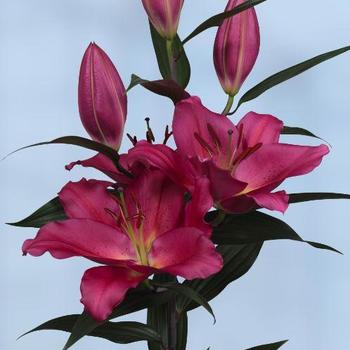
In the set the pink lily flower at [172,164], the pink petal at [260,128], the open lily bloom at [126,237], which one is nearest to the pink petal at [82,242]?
the open lily bloom at [126,237]

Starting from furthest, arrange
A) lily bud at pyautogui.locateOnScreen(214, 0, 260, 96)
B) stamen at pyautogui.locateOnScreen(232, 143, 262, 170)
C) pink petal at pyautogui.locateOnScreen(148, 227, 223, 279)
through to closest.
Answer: lily bud at pyautogui.locateOnScreen(214, 0, 260, 96)
stamen at pyautogui.locateOnScreen(232, 143, 262, 170)
pink petal at pyautogui.locateOnScreen(148, 227, 223, 279)

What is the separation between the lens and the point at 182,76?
1.30 meters

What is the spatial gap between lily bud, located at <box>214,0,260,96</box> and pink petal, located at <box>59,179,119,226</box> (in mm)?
254

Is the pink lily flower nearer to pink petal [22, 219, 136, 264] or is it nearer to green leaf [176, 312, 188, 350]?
pink petal [22, 219, 136, 264]

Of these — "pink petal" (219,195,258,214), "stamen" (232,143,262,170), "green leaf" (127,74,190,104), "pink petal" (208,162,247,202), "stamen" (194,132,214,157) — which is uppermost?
"green leaf" (127,74,190,104)

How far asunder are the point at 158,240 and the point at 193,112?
0.60ft

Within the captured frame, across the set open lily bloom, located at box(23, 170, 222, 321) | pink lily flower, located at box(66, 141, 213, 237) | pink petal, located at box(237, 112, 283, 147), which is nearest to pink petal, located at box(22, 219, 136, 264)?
open lily bloom, located at box(23, 170, 222, 321)

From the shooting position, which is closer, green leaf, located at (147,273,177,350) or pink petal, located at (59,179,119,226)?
pink petal, located at (59,179,119,226)

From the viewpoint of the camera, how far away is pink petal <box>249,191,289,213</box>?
41.9 inches

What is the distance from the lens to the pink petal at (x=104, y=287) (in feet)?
3.36

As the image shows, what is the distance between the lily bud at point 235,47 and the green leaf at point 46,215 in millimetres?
308

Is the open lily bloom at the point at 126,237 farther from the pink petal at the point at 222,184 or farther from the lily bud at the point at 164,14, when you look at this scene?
the lily bud at the point at 164,14

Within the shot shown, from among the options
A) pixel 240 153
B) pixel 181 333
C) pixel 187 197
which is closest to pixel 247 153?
pixel 240 153

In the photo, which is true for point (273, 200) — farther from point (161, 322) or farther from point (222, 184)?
point (161, 322)
